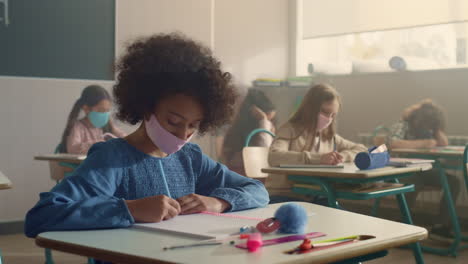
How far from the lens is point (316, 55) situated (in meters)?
6.24

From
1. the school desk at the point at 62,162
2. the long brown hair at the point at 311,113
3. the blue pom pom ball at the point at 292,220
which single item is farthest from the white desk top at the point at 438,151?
the blue pom pom ball at the point at 292,220

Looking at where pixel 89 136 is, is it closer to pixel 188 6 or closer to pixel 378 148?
pixel 188 6

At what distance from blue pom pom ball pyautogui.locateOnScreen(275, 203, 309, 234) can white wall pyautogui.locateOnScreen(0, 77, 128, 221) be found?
363 centimetres

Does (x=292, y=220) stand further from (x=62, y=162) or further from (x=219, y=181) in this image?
(x=62, y=162)

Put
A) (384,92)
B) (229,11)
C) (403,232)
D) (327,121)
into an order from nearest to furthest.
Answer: (403,232) → (327,121) → (384,92) → (229,11)

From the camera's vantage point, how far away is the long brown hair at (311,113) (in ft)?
11.7

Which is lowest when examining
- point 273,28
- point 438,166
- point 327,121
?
point 438,166

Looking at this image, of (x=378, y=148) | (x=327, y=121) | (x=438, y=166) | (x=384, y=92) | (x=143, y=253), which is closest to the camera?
(x=143, y=253)

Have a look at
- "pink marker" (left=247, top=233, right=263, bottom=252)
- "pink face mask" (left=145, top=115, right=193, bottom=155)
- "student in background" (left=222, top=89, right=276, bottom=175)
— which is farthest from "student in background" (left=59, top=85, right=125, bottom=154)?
"pink marker" (left=247, top=233, right=263, bottom=252)

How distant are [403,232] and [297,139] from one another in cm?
239

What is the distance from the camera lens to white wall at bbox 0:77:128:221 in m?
4.36

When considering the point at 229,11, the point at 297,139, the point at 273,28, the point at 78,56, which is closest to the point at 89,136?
the point at 78,56

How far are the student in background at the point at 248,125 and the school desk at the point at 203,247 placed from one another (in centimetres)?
350

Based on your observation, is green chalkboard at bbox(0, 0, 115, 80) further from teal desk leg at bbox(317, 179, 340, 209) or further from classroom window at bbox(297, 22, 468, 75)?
teal desk leg at bbox(317, 179, 340, 209)
